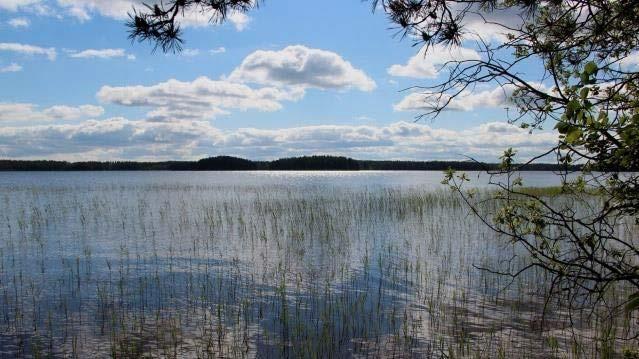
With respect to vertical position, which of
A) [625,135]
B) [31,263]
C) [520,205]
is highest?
[625,135]

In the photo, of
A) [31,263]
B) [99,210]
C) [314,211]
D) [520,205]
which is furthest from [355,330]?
[99,210]

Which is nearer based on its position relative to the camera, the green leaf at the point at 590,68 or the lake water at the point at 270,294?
the green leaf at the point at 590,68

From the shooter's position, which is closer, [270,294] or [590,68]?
[590,68]

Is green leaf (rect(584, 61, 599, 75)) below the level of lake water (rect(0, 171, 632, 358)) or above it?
above

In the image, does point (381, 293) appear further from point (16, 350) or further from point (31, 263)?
point (31, 263)

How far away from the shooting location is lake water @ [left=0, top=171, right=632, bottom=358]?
303 inches

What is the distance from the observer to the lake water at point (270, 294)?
7.69 meters

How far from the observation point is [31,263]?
1379 cm

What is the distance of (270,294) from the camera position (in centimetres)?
1057

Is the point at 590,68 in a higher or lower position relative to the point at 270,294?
higher

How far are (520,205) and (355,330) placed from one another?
4633 mm

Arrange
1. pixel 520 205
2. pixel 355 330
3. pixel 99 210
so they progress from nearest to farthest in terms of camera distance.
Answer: pixel 520 205 < pixel 355 330 < pixel 99 210

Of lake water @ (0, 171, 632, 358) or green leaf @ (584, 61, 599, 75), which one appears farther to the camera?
lake water @ (0, 171, 632, 358)

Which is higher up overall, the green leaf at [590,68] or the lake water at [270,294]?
the green leaf at [590,68]
